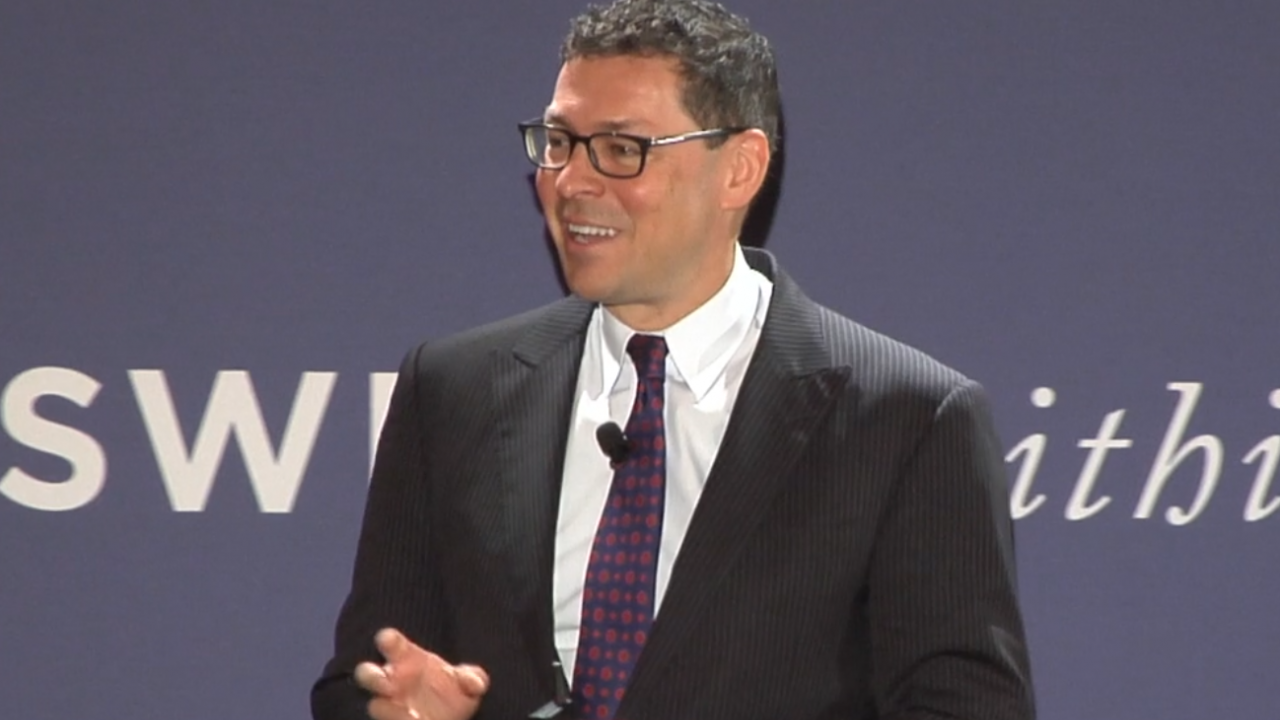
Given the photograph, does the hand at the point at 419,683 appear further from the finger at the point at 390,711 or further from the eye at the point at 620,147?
the eye at the point at 620,147

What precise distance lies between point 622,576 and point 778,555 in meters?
0.15

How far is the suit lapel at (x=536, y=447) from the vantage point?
183 cm

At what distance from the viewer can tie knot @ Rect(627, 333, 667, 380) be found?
191 cm

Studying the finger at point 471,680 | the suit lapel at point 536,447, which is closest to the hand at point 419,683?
the finger at point 471,680

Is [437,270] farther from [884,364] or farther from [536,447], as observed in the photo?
[884,364]

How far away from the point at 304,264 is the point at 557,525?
0.65 meters

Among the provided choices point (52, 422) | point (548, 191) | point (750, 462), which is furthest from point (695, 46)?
point (52, 422)

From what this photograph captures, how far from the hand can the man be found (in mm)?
49

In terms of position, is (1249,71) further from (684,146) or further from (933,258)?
(684,146)

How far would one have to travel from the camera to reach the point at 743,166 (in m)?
1.95

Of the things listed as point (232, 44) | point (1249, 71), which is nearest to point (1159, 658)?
point (1249, 71)

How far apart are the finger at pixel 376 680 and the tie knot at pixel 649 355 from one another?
0.41 m

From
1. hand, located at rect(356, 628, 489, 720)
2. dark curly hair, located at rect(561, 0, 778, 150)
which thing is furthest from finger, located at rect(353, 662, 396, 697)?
dark curly hair, located at rect(561, 0, 778, 150)

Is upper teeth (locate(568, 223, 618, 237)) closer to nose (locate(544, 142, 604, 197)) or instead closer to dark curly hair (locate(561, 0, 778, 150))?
nose (locate(544, 142, 604, 197))
